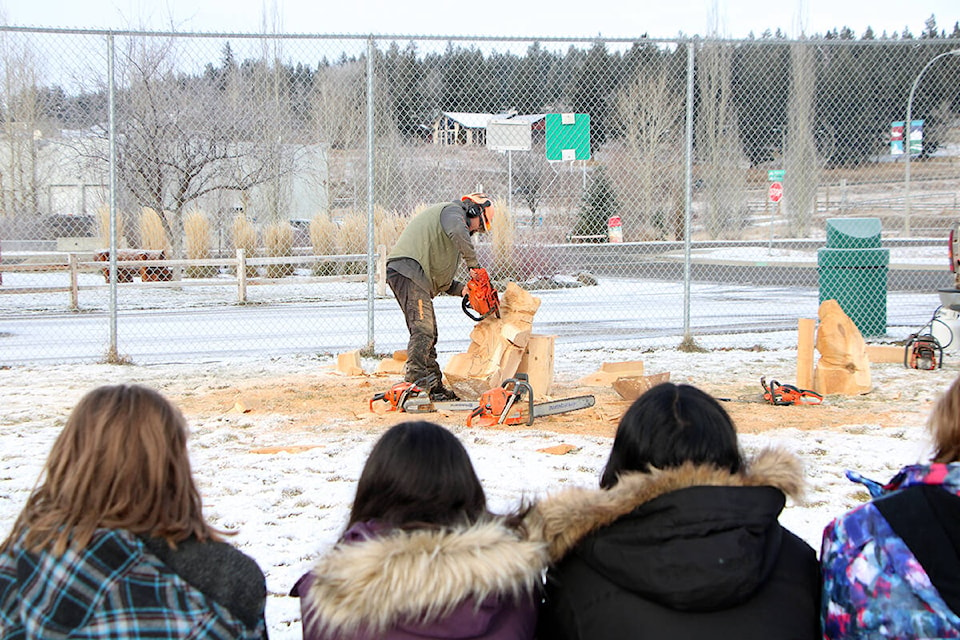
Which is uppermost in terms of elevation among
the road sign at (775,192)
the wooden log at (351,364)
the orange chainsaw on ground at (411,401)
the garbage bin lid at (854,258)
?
the road sign at (775,192)

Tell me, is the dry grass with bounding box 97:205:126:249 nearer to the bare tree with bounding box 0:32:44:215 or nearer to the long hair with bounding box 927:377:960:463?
the bare tree with bounding box 0:32:44:215

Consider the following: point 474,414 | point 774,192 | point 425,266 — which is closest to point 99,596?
point 474,414

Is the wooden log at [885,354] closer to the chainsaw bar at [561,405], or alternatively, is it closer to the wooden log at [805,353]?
the wooden log at [805,353]

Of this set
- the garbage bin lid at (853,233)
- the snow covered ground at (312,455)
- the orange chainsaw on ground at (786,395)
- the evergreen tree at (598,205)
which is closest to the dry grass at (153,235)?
the evergreen tree at (598,205)

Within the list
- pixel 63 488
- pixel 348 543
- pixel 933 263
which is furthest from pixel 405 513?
pixel 933 263

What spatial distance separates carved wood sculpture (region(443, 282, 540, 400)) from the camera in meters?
6.74

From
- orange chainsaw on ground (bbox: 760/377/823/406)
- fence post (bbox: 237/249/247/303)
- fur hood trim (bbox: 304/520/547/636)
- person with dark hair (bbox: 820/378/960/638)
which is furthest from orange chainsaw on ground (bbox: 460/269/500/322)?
fence post (bbox: 237/249/247/303)

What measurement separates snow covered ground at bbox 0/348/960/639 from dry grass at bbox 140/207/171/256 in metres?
9.14

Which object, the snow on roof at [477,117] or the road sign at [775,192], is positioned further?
the road sign at [775,192]

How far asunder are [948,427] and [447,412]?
4678 millimetres

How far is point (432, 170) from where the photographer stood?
1089 cm

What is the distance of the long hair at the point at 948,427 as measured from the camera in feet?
6.34

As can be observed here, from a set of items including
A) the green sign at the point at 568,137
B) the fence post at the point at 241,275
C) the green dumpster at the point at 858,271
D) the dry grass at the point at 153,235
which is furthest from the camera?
the dry grass at the point at 153,235

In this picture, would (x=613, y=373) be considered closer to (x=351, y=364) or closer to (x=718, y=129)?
(x=351, y=364)
